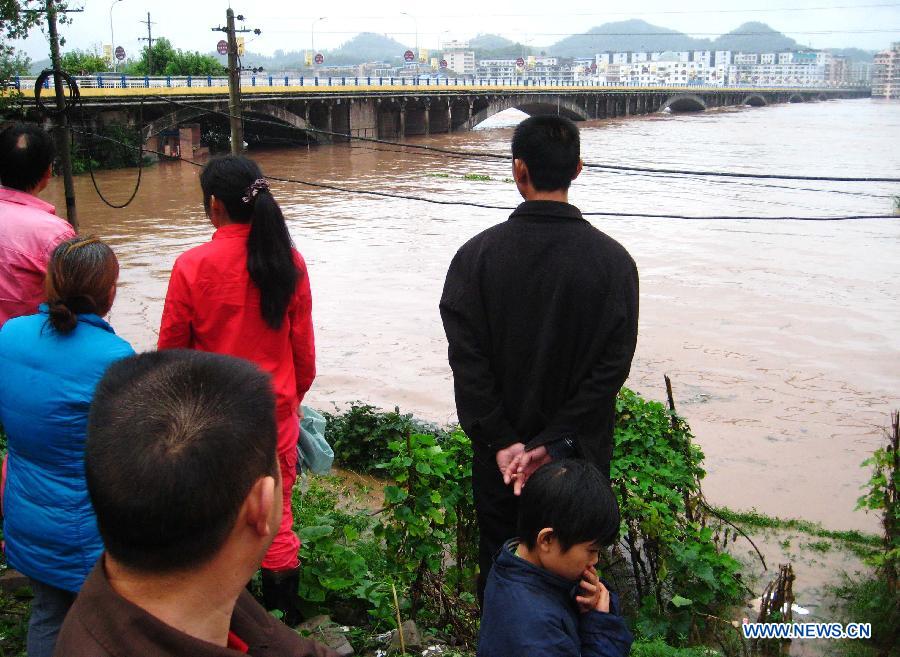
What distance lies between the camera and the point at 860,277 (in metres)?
14.4

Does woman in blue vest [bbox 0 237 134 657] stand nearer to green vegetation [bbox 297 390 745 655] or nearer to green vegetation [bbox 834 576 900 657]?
green vegetation [bbox 297 390 745 655]

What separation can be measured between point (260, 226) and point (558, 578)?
4.84ft

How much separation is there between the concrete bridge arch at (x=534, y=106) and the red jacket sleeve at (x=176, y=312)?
4773cm

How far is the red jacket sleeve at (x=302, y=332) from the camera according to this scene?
2.88 metres

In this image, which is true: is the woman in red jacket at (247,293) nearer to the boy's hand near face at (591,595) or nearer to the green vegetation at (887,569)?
the boy's hand near face at (591,595)

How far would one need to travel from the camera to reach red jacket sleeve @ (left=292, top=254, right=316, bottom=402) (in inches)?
113

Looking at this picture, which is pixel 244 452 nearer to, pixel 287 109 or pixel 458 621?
pixel 458 621

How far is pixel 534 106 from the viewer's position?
58656 millimetres

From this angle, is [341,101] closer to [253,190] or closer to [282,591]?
[253,190]

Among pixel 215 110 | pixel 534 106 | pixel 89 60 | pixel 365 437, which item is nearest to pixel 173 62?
pixel 89 60

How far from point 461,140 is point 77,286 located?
4265 cm

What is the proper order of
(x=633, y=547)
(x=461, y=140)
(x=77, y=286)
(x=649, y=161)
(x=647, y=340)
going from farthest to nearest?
(x=461, y=140)
(x=649, y=161)
(x=647, y=340)
(x=633, y=547)
(x=77, y=286)

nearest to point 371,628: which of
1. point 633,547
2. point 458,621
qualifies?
point 458,621

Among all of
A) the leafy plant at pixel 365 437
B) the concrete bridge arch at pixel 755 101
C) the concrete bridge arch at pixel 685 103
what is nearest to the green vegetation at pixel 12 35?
the leafy plant at pixel 365 437
